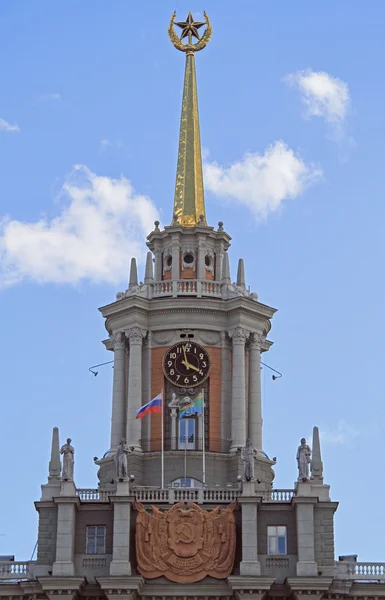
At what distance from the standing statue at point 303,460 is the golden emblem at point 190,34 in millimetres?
27854

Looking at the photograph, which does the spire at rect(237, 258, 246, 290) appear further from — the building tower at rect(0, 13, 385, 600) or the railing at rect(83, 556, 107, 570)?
the railing at rect(83, 556, 107, 570)

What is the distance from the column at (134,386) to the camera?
8875 cm

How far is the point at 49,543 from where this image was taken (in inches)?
3238

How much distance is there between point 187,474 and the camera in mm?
87438

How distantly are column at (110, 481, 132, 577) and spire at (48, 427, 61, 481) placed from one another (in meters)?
3.48

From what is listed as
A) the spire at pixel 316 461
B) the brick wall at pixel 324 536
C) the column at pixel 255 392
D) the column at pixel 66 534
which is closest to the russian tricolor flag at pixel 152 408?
the column at pixel 255 392

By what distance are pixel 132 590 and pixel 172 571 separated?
2.34 m

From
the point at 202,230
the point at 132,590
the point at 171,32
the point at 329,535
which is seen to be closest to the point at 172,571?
the point at 132,590

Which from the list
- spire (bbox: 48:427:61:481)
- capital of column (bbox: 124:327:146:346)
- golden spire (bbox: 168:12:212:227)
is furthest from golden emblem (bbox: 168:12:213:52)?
spire (bbox: 48:427:61:481)

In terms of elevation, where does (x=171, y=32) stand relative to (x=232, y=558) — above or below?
above

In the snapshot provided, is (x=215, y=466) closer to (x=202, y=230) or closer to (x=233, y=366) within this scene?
(x=233, y=366)

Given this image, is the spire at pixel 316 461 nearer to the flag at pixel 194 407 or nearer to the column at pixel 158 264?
the flag at pixel 194 407

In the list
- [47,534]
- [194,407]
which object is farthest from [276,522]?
[47,534]

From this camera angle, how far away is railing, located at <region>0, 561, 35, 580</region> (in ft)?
269
